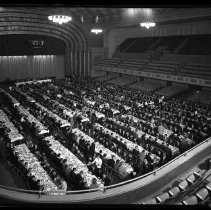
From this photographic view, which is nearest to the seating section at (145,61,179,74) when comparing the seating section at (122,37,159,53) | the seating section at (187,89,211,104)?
the seating section at (187,89,211,104)

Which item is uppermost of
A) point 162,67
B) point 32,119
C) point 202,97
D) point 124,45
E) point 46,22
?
point 46,22

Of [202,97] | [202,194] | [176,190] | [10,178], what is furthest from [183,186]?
[202,97]

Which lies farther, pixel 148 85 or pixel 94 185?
pixel 148 85

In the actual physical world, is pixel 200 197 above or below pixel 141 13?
below

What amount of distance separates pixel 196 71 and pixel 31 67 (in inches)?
947

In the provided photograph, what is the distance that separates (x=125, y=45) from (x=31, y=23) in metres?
14.9

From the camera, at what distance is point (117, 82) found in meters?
34.8

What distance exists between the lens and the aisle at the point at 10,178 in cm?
1119

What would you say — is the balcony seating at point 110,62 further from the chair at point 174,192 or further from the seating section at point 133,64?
the chair at point 174,192

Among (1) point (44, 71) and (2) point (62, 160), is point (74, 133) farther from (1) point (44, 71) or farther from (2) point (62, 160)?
(1) point (44, 71)

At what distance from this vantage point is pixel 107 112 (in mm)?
19656

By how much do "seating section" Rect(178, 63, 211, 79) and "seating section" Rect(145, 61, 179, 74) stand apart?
138 centimetres

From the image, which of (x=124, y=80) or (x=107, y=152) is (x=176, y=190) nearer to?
(x=107, y=152)

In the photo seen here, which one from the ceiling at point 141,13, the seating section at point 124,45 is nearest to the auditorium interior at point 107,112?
the ceiling at point 141,13
